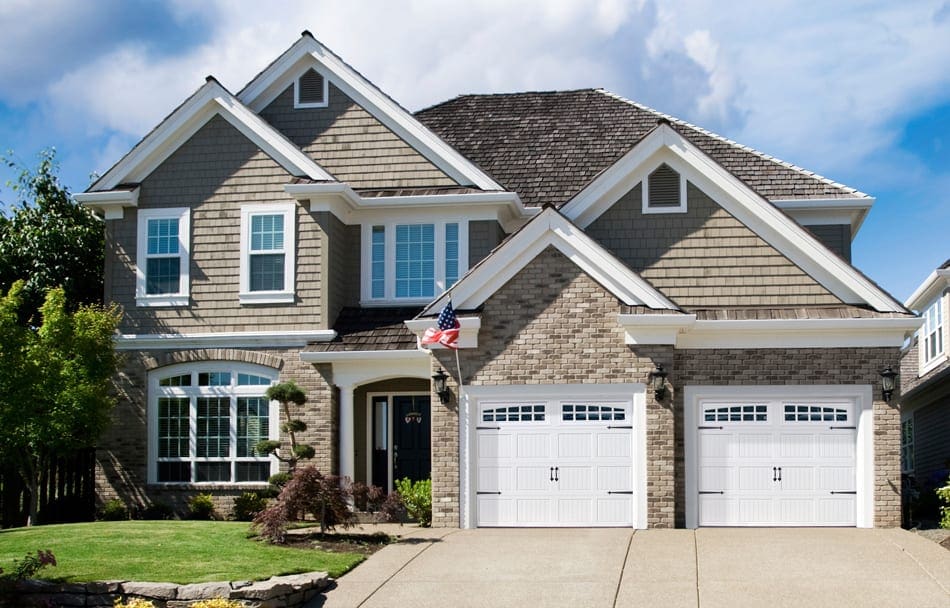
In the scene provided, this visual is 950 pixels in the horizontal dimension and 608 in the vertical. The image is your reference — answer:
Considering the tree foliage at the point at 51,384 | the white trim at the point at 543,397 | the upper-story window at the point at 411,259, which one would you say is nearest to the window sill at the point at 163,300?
the tree foliage at the point at 51,384

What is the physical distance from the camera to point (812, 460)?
1892 cm

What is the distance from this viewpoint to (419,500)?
760 inches

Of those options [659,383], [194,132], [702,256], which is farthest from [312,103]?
[659,383]

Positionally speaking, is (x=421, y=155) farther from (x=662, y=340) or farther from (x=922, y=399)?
(x=922, y=399)

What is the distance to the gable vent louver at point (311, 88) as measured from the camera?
2311 centimetres

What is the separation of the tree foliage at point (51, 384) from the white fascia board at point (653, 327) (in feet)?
30.2

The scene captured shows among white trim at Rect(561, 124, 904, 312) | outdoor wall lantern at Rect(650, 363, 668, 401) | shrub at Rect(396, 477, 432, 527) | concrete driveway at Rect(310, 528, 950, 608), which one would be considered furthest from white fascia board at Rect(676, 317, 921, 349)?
shrub at Rect(396, 477, 432, 527)

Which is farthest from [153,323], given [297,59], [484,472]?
[484,472]

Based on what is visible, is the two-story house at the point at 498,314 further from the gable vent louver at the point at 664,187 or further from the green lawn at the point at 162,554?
the green lawn at the point at 162,554

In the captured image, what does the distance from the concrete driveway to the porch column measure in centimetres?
343

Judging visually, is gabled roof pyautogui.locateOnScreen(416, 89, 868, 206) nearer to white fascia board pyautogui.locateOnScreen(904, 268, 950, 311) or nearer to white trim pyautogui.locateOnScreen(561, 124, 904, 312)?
white trim pyautogui.locateOnScreen(561, 124, 904, 312)

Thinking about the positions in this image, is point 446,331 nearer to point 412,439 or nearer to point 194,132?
point 412,439

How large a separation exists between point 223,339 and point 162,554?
688cm

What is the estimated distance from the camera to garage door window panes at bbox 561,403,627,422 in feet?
61.6
